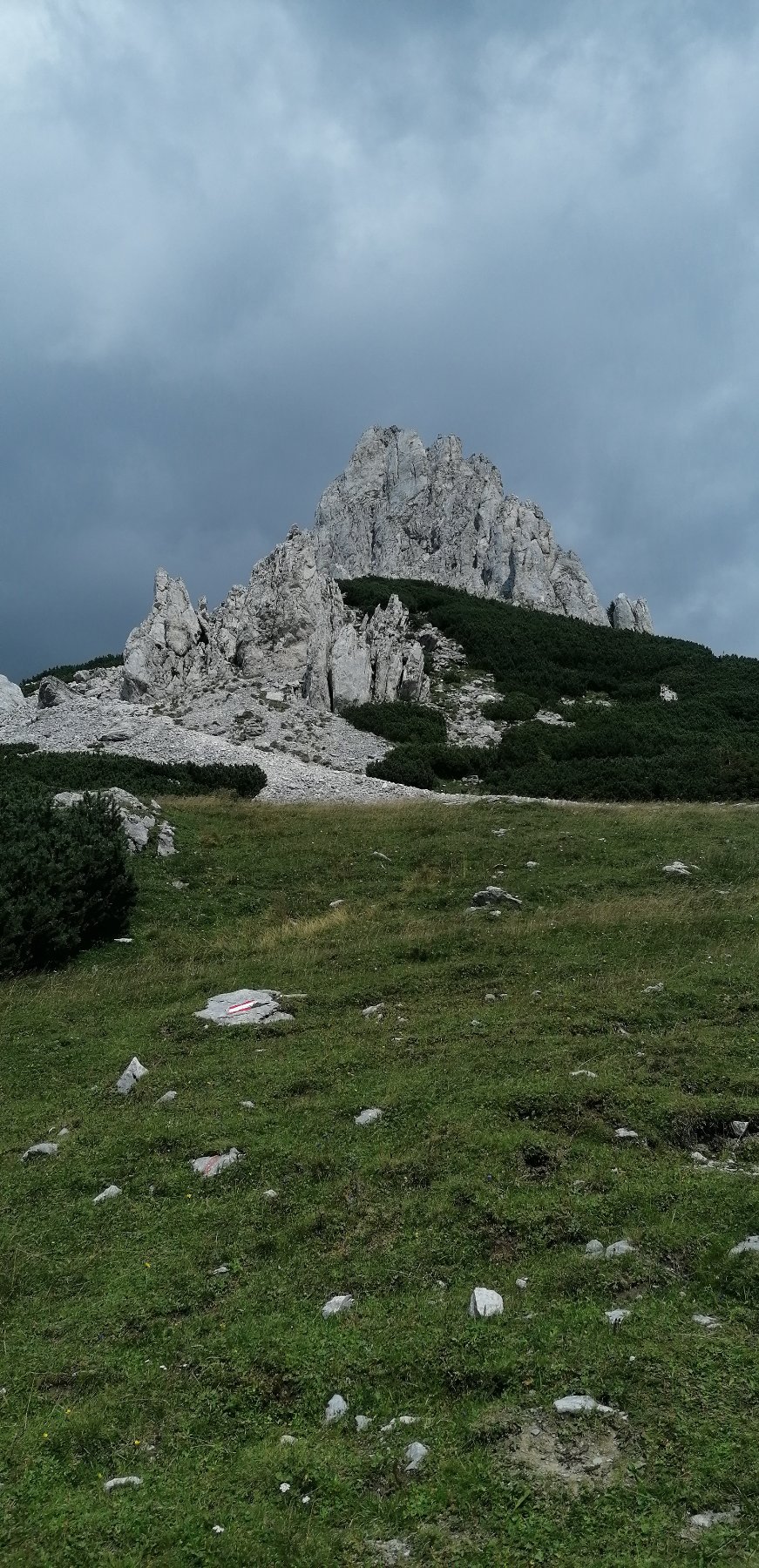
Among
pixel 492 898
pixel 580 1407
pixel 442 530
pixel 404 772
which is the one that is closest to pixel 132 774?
pixel 404 772

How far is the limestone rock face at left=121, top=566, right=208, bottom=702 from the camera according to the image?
64.4 meters

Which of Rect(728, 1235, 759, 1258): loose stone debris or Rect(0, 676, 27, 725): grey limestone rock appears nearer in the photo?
Rect(728, 1235, 759, 1258): loose stone debris

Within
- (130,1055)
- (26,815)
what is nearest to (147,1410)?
(130,1055)

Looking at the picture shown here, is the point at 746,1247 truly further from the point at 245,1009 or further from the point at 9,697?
the point at 9,697

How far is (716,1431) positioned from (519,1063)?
6.65 meters

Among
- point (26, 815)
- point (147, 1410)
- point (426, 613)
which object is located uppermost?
point (426, 613)

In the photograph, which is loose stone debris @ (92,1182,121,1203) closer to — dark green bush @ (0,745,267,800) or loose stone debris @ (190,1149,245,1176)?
loose stone debris @ (190,1149,245,1176)

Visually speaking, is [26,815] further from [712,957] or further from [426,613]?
[426,613]

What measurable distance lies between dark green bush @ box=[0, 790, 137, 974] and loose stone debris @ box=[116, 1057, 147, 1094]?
22.7ft

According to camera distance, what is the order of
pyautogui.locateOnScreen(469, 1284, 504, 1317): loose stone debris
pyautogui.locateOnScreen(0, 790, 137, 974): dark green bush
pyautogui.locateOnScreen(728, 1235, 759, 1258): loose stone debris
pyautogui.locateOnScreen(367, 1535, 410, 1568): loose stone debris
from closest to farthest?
pyautogui.locateOnScreen(367, 1535, 410, 1568): loose stone debris → pyautogui.locateOnScreen(469, 1284, 504, 1317): loose stone debris → pyautogui.locateOnScreen(728, 1235, 759, 1258): loose stone debris → pyautogui.locateOnScreen(0, 790, 137, 974): dark green bush

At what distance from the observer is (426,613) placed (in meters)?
93.1

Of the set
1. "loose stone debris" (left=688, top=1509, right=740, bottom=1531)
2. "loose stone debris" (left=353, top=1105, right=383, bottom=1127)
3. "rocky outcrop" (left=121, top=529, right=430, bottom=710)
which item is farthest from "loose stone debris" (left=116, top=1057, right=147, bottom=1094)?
A: "rocky outcrop" (left=121, top=529, right=430, bottom=710)

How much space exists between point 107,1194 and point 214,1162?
127 cm

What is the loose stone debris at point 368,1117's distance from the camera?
428 inches
